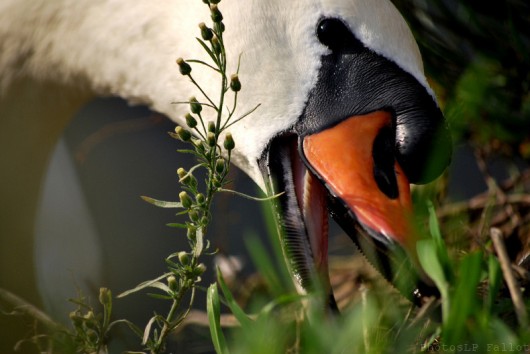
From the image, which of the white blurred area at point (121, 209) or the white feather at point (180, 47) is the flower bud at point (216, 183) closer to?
the white feather at point (180, 47)

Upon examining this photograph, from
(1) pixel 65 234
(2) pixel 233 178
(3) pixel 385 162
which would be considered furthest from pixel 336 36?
(1) pixel 65 234

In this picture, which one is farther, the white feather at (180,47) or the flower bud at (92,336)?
the white feather at (180,47)

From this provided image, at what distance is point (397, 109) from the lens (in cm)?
163

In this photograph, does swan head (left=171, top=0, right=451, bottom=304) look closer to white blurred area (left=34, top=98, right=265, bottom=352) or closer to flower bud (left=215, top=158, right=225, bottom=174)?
flower bud (left=215, top=158, right=225, bottom=174)

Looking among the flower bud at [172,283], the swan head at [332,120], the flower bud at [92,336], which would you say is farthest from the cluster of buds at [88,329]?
the swan head at [332,120]

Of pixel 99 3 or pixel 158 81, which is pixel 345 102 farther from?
pixel 99 3

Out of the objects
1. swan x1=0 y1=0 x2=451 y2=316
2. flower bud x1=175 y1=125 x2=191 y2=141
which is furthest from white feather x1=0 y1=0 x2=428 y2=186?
flower bud x1=175 y1=125 x2=191 y2=141

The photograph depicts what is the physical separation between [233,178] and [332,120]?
430mm

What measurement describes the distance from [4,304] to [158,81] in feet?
1.74

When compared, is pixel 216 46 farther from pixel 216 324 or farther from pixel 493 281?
pixel 493 281

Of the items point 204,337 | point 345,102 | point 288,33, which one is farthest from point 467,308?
point 204,337

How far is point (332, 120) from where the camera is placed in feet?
5.43

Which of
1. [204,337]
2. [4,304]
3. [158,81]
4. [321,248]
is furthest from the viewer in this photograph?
[204,337]

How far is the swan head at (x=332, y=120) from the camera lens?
1548mm
